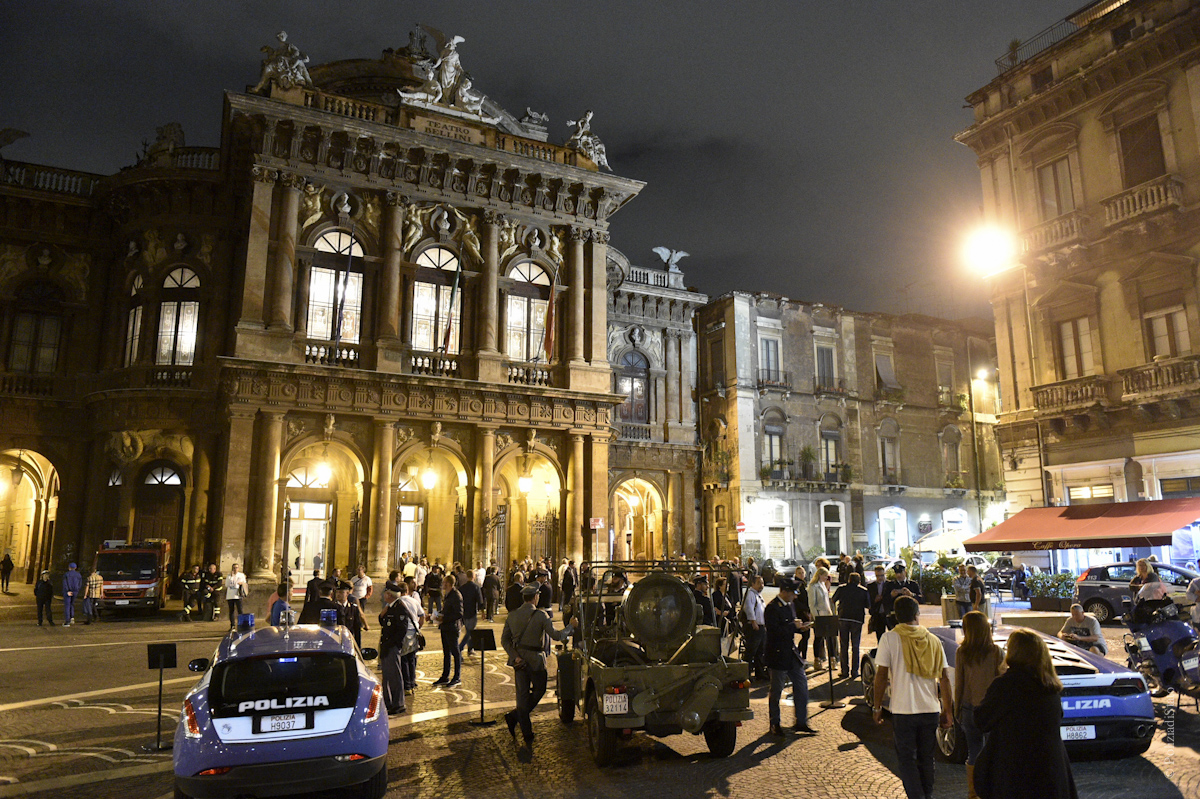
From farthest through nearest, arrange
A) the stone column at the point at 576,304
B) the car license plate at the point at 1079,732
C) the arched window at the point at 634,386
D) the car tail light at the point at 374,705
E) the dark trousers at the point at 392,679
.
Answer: the arched window at the point at 634,386, the stone column at the point at 576,304, the dark trousers at the point at 392,679, the car license plate at the point at 1079,732, the car tail light at the point at 374,705

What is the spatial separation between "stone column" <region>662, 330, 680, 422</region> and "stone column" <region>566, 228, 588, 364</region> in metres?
9.49

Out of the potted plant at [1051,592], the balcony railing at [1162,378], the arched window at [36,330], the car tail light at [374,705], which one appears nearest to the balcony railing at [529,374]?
the potted plant at [1051,592]

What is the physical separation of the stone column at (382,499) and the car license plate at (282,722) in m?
17.8

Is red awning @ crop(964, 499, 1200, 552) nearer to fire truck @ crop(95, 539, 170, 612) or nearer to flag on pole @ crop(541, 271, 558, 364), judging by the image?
flag on pole @ crop(541, 271, 558, 364)

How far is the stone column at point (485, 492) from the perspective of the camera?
25.0 metres

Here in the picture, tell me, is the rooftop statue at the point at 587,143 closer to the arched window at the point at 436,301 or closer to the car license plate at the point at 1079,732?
the arched window at the point at 436,301

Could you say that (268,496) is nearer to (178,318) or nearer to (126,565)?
(126,565)

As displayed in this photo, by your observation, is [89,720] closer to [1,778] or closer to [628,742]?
[1,778]

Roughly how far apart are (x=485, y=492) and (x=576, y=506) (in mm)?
3260

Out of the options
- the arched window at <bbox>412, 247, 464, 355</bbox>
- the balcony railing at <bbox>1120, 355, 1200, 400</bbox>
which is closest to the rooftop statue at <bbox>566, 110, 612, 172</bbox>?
the arched window at <bbox>412, 247, 464, 355</bbox>

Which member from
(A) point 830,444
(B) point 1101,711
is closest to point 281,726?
(B) point 1101,711

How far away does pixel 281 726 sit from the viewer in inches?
252

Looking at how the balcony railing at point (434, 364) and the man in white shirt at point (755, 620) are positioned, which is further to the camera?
the balcony railing at point (434, 364)

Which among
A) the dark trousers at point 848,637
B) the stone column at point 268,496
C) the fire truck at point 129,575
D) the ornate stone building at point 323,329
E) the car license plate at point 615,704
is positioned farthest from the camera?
the ornate stone building at point 323,329
